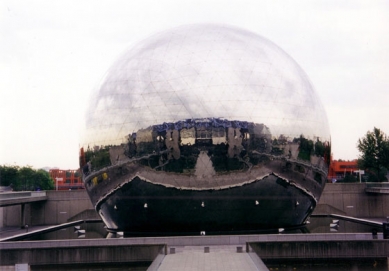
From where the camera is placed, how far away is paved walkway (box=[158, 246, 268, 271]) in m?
14.1

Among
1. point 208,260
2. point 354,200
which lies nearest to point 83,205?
point 354,200

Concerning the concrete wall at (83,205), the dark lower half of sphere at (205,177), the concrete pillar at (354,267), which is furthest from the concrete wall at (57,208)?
the concrete pillar at (354,267)

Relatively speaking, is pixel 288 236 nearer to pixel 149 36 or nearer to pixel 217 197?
pixel 217 197

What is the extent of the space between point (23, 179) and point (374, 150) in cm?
5101

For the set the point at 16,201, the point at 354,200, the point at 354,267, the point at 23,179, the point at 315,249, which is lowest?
the point at 354,267

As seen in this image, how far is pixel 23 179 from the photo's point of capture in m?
81.7

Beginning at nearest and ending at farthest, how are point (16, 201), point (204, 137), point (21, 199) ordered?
point (204, 137)
point (16, 201)
point (21, 199)

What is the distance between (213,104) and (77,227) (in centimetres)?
1222

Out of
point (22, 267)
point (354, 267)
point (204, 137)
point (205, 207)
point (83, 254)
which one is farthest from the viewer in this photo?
point (205, 207)

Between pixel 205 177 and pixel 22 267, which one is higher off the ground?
pixel 205 177

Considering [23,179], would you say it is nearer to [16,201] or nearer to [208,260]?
[16,201]

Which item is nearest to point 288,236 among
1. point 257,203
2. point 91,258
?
point 257,203

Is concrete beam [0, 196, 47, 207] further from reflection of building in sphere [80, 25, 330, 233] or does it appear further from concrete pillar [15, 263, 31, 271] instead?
concrete pillar [15, 263, 31, 271]

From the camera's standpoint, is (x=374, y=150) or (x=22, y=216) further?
(x=374, y=150)
